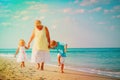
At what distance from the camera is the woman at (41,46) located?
4.20 m

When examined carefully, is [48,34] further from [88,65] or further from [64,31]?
[88,65]

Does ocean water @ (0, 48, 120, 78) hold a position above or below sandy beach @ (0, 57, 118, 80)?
above

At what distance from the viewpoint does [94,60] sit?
411 centimetres

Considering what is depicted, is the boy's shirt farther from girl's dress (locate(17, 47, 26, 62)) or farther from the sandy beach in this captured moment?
girl's dress (locate(17, 47, 26, 62))

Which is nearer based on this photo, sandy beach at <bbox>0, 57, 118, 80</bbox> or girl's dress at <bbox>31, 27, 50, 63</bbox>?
sandy beach at <bbox>0, 57, 118, 80</bbox>

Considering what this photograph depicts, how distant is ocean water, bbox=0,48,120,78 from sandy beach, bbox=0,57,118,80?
80 millimetres

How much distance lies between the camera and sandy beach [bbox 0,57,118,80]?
13.4ft

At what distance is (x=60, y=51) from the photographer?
413cm

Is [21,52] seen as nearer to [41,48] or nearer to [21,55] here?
[21,55]

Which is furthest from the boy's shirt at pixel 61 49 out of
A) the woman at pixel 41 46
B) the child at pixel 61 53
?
the woman at pixel 41 46

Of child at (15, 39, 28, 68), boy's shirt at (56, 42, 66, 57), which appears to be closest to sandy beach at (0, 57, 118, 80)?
child at (15, 39, 28, 68)

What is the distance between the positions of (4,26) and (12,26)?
5.4 inches

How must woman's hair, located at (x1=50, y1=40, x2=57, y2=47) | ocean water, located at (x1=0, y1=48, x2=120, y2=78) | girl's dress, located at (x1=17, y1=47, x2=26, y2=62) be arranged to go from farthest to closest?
girl's dress, located at (x1=17, y1=47, x2=26, y2=62), woman's hair, located at (x1=50, y1=40, x2=57, y2=47), ocean water, located at (x1=0, y1=48, x2=120, y2=78)

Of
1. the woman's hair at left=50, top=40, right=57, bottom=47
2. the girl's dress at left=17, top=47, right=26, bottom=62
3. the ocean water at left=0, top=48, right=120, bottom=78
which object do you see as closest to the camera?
the ocean water at left=0, top=48, right=120, bottom=78
